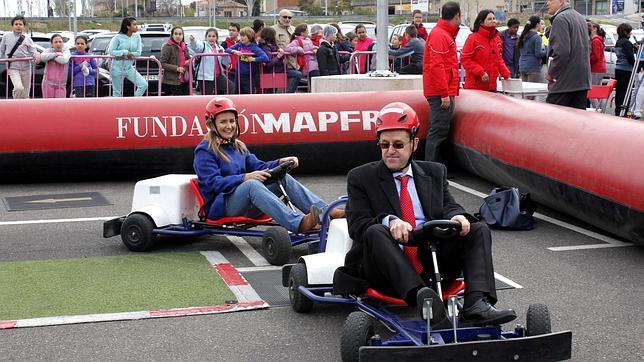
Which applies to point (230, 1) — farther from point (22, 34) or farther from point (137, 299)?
point (137, 299)

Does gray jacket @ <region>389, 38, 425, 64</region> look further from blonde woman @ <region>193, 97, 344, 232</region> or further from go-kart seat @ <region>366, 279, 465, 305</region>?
go-kart seat @ <region>366, 279, 465, 305</region>

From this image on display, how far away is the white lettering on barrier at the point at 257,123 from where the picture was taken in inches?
476

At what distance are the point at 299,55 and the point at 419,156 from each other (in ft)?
23.9

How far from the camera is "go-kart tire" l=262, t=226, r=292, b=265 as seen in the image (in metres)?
8.06

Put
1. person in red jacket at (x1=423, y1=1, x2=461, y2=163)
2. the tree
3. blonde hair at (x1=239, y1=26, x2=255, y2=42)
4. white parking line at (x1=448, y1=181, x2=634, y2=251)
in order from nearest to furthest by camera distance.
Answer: white parking line at (x1=448, y1=181, x2=634, y2=251) → person in red jacket at (x1=423, y1=1, x2=461, y2=163) → blonde hair at (x1=239, y1=26, x2=255, y2=42) → the tree

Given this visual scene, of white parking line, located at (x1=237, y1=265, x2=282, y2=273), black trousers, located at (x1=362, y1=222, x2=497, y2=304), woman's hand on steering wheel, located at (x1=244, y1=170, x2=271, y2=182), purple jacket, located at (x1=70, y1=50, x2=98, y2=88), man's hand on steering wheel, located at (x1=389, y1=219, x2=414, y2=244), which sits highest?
purple jacket, located at (x1=70, y1=50, x2=98, y2=88)

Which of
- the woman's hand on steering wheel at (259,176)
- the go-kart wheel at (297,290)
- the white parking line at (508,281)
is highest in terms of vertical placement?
the woman's hand on steering wheel at (259,176)

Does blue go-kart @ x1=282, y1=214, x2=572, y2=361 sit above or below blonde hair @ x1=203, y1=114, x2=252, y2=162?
below

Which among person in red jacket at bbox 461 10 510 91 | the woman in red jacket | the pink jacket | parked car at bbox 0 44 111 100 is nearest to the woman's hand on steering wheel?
person in red jacket at bbox 461 10 510 91

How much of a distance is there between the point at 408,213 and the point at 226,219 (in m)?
2.79

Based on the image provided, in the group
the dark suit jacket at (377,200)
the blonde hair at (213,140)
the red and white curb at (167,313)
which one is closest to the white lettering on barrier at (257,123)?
the blonde hair at (213,140)

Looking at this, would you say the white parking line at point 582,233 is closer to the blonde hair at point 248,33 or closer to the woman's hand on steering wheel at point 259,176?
the woman's hand on steering wheel at point 259,176

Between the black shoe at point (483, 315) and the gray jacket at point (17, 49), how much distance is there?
13232 mm

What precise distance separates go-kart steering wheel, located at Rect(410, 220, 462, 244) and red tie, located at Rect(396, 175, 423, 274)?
0.76 feet
